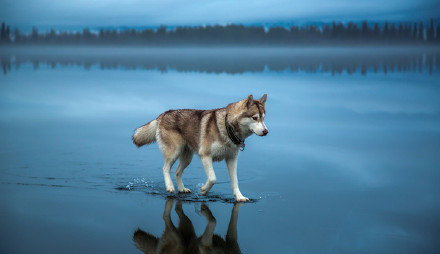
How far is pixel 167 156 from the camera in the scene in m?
A: 10.3

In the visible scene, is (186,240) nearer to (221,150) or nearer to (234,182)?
(234,182)

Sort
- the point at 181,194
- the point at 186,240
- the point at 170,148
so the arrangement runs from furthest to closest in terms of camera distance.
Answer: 1. the point at 170,148
2. the point at 181,194
3. the point at 186,240

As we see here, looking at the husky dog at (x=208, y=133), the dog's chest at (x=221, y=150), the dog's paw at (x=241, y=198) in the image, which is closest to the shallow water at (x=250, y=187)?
the dog's paw at (x=241, y=198)

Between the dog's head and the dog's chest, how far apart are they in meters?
0.50

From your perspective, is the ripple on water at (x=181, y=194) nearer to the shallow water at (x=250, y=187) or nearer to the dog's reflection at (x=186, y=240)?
the shallow water at (x=250, y=187)

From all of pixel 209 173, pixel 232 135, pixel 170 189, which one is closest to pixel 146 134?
pixel 170 189

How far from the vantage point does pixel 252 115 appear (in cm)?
904

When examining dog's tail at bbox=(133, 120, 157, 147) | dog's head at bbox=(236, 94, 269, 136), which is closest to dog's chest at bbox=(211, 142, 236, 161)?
dog's head at bbox=(236, 94, 269, 136)

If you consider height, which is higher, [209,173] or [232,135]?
[232,135]

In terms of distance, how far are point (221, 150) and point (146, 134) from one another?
1.88 meters

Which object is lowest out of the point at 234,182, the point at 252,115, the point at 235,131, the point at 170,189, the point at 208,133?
the point at 170,189

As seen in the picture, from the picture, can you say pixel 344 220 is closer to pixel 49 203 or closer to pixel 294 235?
pixel 294 235

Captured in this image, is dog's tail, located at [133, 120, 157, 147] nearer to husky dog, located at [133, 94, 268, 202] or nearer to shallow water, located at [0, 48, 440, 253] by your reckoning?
husky dog, located at [133, 94, 268, 202]

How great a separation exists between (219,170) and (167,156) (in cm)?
195
